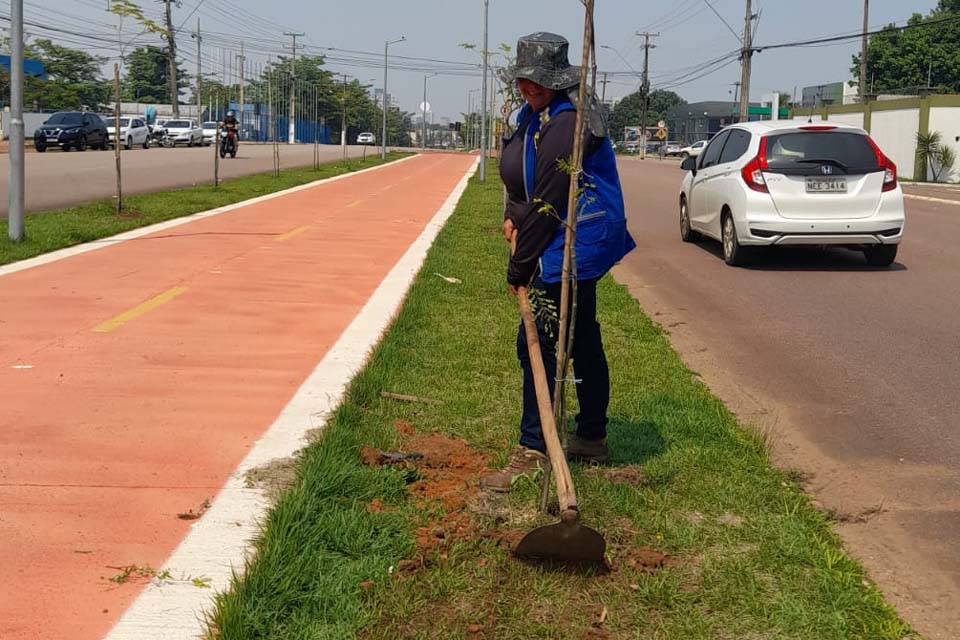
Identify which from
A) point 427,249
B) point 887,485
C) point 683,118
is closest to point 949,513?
point 887,485

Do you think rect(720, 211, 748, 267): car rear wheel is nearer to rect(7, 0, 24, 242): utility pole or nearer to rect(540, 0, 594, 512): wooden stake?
rect(7, 0, 24, 242): utility pole

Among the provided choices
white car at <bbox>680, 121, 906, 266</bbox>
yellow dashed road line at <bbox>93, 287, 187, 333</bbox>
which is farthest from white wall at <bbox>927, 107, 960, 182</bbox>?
yellow dashed road line at <bbox>93, 287, 187, 333</bbox>

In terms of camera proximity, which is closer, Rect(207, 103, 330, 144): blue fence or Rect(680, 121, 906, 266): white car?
Rect(680, 121, 906, 266): white car

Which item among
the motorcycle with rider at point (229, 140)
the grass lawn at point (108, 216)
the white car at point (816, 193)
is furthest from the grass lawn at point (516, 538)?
the motorcycle with rider at point (229, 140)

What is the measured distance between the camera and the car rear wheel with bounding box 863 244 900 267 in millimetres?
12102

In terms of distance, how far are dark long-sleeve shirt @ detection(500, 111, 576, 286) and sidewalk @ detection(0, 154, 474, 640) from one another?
1.51m

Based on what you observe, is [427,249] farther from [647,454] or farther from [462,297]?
[647,454]

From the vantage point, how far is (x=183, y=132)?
57.5 m

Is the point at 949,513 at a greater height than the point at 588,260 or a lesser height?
lesser

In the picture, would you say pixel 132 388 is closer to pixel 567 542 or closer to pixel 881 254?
pixel 567 542

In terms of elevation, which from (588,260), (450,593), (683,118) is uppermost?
(683,118)

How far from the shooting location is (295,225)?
596 inches

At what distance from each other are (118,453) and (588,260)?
2185 mm

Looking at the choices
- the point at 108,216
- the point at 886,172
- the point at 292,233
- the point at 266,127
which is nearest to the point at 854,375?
the point at 886,172
